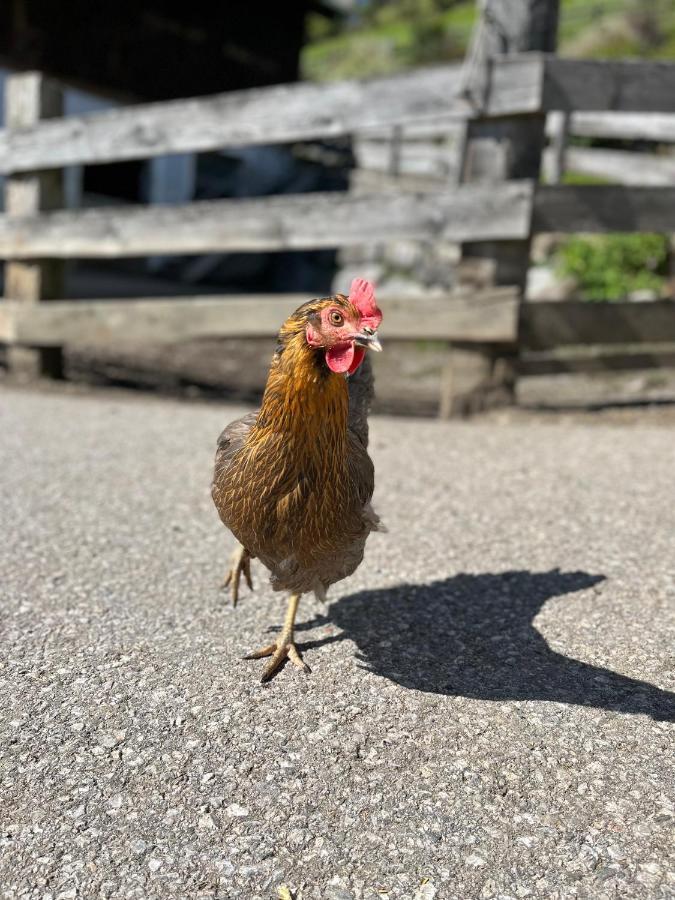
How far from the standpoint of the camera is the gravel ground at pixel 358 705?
6.88 ft

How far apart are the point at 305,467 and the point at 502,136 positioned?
12.5 feet

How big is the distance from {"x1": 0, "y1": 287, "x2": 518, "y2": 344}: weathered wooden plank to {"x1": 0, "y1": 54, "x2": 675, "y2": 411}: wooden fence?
0.03 feet

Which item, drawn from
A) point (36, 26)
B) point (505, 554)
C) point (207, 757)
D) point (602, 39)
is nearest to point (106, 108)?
point (36, 26)

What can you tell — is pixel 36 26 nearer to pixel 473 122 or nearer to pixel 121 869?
pixel 473 122

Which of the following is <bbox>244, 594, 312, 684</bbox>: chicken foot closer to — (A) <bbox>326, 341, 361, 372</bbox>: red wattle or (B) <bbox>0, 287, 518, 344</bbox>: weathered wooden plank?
(A) <bbox>326, 341, 361, 372</bbox>: red wattle

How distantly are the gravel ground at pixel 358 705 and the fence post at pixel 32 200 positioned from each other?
9.56ft

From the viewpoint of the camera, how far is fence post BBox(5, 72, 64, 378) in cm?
700

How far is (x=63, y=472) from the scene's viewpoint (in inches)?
199

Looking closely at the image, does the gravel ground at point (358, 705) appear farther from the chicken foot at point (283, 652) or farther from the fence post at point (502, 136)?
the fence post at point (502, 136)

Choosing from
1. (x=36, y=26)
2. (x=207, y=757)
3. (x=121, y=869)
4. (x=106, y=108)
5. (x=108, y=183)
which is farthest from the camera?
(x=108, y=183)

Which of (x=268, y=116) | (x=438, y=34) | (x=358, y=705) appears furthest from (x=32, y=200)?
(x=438, y=34)

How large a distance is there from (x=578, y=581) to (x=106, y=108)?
1569 cm

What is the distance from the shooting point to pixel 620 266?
396 inches

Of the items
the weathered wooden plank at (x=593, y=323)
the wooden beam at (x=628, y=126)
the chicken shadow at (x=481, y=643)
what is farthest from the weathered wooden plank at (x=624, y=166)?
the chicken shadow at (x=481, y=643)
